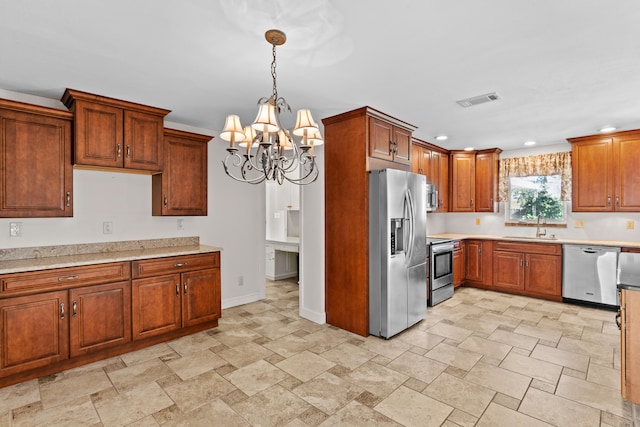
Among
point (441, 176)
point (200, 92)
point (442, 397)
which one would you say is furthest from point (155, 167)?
point (441, 176)

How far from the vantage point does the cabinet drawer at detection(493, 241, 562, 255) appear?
4.80 m

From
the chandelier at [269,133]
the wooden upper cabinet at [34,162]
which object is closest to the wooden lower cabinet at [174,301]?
the wooden upper cabinet at [34,162]

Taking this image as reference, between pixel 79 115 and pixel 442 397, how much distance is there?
3.86 meters

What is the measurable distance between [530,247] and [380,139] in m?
3.19

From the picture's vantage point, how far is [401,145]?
3.98 meters

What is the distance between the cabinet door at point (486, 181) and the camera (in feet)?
18.7

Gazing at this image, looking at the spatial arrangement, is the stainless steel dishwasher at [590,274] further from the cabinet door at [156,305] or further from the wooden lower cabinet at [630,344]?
the cabinet door at [156,305]

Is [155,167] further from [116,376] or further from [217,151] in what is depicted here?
[116,376]

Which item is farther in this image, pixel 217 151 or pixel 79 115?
pixel 217 151

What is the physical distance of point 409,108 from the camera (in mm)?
3496

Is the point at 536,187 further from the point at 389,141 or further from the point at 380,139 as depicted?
the point at 380,139

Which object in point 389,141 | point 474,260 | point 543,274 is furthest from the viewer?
point 474,260

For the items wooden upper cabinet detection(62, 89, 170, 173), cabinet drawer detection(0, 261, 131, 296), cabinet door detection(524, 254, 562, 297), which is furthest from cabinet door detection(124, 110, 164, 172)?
cabinet door detection(524, 254, 562, 297)

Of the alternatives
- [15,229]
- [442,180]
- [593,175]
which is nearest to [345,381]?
[15,229]
